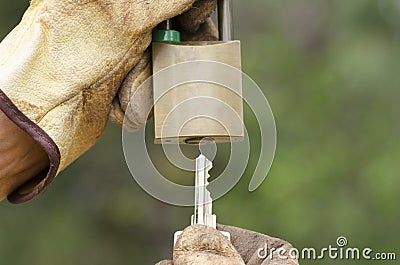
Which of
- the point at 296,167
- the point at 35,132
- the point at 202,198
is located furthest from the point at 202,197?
the point at 296,167

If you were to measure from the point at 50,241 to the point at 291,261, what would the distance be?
323 centimetres

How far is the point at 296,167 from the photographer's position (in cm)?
384

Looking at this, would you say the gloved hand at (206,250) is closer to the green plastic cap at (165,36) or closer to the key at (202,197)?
the key at (202,197)

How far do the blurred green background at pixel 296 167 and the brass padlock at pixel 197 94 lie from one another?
247cm

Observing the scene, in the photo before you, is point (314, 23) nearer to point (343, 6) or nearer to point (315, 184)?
point (343, 6)

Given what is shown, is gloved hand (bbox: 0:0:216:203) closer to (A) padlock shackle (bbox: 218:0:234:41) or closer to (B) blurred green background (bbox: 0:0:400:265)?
(A) padlock shackle (bbox: 218:0:234:41)

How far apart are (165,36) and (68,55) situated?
15 centimetres

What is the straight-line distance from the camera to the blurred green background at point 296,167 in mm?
3840

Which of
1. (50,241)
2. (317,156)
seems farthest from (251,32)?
(50,241)

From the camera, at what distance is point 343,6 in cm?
427

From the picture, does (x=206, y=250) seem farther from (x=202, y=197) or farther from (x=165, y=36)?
(x=165, y=36)

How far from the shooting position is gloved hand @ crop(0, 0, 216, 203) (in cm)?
131

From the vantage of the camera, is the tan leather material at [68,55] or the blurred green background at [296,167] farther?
the blurred green background at [296,167]

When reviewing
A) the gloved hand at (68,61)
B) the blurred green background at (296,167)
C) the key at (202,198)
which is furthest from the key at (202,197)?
the blurred green background at (296,167)
